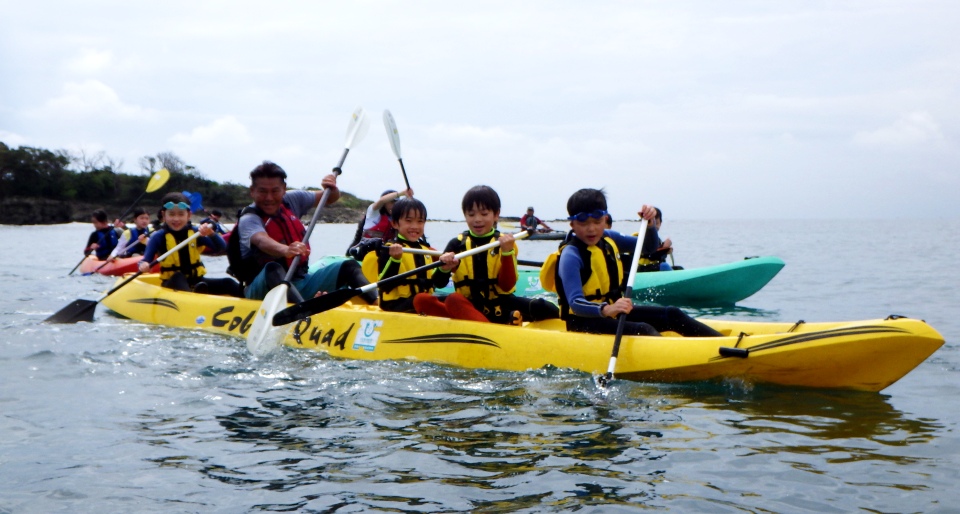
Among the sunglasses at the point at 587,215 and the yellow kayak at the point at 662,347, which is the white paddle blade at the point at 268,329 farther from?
the sunglasses at the point at 587,215

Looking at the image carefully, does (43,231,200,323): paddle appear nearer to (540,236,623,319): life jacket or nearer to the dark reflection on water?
the dark reflection on water

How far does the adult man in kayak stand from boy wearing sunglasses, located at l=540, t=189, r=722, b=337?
→ 8.43 ft

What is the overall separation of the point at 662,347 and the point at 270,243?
3.71m

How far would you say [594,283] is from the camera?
5.89 m

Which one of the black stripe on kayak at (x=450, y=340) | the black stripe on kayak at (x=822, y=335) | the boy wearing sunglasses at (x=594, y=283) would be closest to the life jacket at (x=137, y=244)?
the black stripe on kayak at (x=450, y=340)

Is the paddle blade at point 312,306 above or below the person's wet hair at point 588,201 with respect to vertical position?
below

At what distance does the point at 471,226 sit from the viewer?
6504 millimetres

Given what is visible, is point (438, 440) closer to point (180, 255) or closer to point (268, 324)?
point (268, 324)

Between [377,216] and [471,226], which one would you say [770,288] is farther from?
[471,226]

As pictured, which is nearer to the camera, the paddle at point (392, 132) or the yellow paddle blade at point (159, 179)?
the paddle at point (392, 132)

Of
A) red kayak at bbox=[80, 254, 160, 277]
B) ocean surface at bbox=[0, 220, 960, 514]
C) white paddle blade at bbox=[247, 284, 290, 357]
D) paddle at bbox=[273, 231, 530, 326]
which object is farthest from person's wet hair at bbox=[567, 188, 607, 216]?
red kayak at bbox=[80, 254, 160, 277]

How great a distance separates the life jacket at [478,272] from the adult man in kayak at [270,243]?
149cm

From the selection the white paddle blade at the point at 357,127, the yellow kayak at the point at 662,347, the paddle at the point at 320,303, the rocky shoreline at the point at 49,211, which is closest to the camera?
the yellow kayak at the point at 662,347

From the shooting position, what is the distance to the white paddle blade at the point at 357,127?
9055 mm
